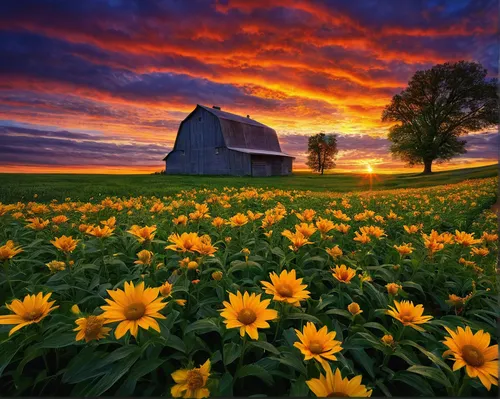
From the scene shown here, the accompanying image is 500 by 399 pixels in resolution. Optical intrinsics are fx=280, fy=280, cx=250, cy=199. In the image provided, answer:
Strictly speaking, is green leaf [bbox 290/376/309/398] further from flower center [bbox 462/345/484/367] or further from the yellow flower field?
flower center [bbox 462/345/484/367]

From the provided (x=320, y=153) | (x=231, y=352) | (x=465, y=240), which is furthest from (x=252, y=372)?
(x=320, y=153)

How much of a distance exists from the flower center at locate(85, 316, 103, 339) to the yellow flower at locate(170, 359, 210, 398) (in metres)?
0.31

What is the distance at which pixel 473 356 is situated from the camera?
89 centimetres

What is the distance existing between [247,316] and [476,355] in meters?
0.74

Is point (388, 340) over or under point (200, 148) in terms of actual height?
under

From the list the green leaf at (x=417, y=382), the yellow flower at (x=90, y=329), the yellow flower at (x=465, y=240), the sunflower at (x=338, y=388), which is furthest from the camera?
the yellow flower at (x=465, y=240)

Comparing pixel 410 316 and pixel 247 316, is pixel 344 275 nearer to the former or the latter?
pixel 410 316

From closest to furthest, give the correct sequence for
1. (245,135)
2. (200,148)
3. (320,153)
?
(200,148) < (245,135) < (320,153)

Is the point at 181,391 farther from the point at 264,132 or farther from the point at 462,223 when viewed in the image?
the point at 264,132

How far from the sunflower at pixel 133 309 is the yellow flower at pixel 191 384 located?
166mm

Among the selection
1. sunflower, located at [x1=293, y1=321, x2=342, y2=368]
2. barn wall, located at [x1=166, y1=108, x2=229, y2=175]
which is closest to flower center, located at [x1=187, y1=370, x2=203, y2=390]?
sunflower, located at [x1=293, y1=321, x2=342, y2=368]

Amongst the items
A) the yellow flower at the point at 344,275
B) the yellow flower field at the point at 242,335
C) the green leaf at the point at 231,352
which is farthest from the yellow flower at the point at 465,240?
the green leaf at the point at 231,352

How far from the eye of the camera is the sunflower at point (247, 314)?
0.93 metres

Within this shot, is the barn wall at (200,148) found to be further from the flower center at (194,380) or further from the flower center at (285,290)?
the flower center at (194,380)
